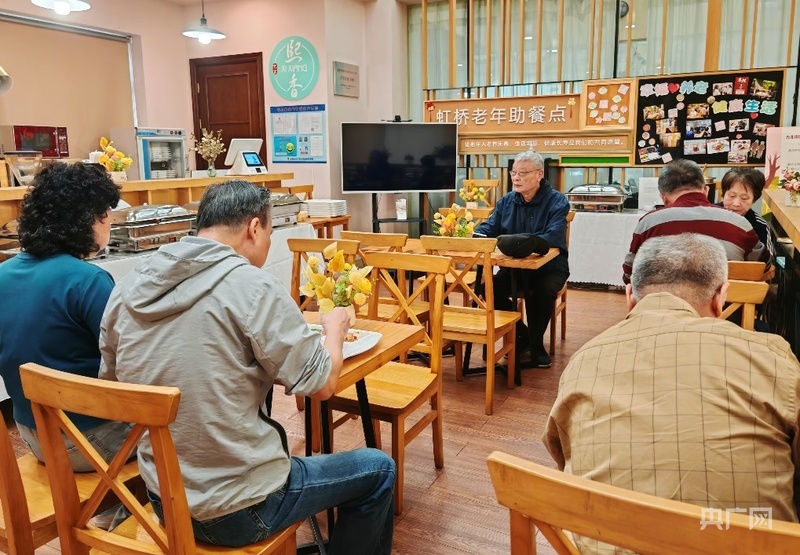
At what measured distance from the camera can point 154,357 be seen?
1.34 metres

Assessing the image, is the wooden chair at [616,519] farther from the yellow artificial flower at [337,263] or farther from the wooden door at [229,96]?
the wooden door at [229,96]

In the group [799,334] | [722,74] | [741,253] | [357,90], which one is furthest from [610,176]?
[799,334]

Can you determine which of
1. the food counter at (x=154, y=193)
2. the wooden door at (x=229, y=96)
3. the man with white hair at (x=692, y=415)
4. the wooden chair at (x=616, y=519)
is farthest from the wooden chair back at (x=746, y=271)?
the wooden door at (x=229, y=96)

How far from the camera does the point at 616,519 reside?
76 cm

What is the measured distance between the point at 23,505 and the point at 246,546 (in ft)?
1.78

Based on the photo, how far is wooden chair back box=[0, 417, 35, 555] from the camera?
1.42 meters

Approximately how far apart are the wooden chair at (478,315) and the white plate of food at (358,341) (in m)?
0.91

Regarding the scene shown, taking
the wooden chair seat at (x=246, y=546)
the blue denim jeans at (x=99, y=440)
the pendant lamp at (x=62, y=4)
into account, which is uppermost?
the pendant lamp at (x=62, y=4)

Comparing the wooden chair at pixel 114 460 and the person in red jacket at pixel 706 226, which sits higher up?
the person in red jacket at pixel 706 226

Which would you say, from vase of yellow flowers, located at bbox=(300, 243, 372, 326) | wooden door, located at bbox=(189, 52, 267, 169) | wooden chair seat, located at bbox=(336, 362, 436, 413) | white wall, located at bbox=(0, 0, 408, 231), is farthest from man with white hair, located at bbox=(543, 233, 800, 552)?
wooden door, located at bbox=(189, 52, 267, 169)

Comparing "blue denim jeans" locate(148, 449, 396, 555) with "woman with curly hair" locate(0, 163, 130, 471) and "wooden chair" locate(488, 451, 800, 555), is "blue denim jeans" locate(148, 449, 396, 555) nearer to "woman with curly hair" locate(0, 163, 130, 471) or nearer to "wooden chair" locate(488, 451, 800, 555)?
"woman with curly hair" locate(0, 163, 130, 471)

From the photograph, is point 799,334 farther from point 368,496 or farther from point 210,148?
point 210,148

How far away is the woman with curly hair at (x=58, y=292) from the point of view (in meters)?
1.63

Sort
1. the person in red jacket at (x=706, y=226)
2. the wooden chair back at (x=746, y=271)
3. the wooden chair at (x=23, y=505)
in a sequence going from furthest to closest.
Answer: the person in red jacket at (x=706, y=226) → the wooden chair back at (x=746, y=271) → the wooden chair at (x=23, y=505)
